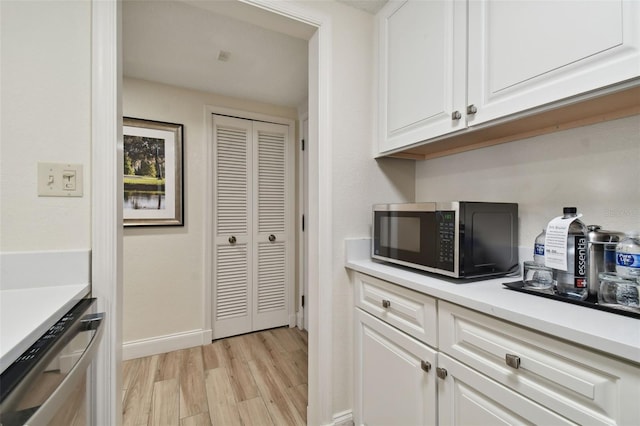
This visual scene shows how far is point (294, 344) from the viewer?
2.46 m

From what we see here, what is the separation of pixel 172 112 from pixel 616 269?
9.15ft

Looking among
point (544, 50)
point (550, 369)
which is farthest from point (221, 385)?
point (544, 50)

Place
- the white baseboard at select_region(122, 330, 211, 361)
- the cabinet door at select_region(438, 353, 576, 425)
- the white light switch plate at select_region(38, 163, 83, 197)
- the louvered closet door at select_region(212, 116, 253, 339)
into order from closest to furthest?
the cabinet door at select_region(438, 353, 576, 425)
the white light switch plate at select_region(38, 163, 83, 197)
the white baseboard at select_region(122, 330, 211, 361)
the louvered closet door at select_region(212, 116, 253, 339)

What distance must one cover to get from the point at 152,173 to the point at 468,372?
2447 millimetres

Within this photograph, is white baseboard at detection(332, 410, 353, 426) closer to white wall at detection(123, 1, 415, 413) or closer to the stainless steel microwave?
white wall at detection(123, 1, 415, 413)

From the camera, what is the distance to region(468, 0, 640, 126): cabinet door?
0.72 meters

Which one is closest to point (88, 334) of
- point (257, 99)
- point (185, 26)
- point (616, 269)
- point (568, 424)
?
point (568, 424)

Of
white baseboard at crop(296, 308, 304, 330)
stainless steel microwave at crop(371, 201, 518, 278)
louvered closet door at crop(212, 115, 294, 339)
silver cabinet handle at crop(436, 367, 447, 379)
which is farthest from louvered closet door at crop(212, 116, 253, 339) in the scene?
silver cabinet handle at crop(436, 367, 447, 379)

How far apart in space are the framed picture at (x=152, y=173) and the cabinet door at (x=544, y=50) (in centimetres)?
221

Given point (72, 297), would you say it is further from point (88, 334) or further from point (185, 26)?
point (185, 26)

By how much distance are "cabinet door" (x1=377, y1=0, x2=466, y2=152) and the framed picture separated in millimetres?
1765

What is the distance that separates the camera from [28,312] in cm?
73

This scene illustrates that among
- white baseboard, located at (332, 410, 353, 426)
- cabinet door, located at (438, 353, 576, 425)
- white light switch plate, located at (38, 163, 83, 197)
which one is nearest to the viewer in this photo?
cabinet door, located at (438, 353, 576, 425)

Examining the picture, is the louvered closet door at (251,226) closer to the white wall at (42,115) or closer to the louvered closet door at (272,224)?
the louvered closet door at (272,224)
